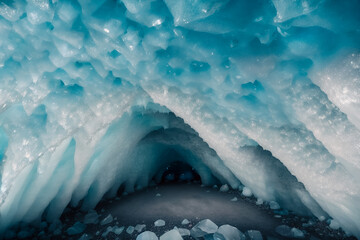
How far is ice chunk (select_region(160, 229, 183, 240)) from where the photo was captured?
2.31 m

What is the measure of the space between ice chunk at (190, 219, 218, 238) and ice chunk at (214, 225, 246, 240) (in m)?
0.09

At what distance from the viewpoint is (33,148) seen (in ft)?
8.09

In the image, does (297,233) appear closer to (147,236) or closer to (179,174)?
(147,236)

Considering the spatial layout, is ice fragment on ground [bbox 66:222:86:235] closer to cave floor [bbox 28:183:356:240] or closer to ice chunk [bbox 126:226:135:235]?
cave floor [bbox 28:183:356:240]

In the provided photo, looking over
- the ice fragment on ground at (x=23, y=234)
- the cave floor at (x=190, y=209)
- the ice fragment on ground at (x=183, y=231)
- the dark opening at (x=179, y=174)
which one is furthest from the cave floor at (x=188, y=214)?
the dark opening at (x=179, y=174)

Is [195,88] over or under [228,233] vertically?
over

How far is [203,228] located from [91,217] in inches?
66.5

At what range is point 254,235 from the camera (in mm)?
2295

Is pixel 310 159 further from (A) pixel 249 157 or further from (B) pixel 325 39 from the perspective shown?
(B) pixel 325 39

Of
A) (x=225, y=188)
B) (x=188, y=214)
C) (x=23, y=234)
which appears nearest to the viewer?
(x=23, y=234)

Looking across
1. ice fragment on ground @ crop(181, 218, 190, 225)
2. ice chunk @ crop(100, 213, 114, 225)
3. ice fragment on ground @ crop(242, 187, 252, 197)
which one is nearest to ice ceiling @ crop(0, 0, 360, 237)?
ice fragment on ground @ crop(242, 187, 252, 197)

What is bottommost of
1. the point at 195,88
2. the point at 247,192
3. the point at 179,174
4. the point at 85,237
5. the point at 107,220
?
the point at 85,237

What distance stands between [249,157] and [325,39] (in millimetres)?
1744

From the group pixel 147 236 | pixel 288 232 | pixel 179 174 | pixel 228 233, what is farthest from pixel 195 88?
pixel 179 174
